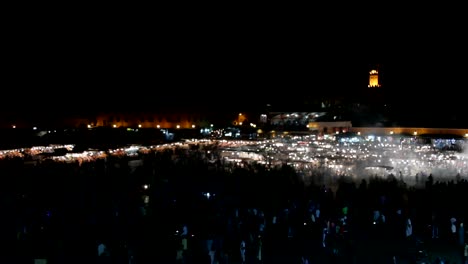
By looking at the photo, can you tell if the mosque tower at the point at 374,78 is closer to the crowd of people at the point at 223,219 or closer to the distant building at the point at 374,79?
the distant building at the point at 374,79

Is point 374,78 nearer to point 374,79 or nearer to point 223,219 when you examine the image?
point 374,79

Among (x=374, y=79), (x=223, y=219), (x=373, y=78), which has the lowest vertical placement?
(x=223, y=219)

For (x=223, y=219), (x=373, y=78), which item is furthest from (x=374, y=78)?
(x=223, y=219)

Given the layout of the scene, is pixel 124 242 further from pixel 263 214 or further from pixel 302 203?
pixel 302 203

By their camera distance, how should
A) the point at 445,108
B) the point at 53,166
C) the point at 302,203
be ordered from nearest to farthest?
the point at 302,203
the point at 53,166
the point at 445,108

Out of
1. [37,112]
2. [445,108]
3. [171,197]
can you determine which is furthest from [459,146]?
[37,112]

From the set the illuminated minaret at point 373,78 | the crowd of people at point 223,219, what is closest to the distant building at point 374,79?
the illuminated minaret at point 373,78
